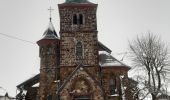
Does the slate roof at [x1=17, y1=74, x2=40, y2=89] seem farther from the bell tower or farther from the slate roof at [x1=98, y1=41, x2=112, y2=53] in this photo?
the slate roof at [x1=98, y1=41, x2=112, y2=53]

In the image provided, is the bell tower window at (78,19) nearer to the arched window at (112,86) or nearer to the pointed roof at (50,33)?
the pointed roof at (50,33)

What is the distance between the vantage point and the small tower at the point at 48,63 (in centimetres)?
3728

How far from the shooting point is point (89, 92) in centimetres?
3622

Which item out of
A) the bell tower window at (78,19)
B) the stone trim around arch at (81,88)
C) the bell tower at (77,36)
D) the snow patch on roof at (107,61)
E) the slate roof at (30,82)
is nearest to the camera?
the stone trim around arch at (81,88)

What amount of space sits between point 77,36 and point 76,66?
149 inches

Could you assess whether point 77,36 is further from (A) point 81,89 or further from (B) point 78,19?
(A) point 81,89

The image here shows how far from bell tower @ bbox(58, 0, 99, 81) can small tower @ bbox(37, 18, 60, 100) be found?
1.30 m

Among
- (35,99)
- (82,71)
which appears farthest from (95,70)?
(35,99)

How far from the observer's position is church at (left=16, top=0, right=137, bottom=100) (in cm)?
3628

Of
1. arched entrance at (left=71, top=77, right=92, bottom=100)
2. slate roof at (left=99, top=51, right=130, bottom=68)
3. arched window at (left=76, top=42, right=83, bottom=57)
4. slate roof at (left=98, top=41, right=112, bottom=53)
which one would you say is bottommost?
arched entrance at (left=71, top=77, right=92, bottom=100)

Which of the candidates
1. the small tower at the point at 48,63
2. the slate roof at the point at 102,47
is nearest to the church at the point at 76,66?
the small tower at the point at 48,63

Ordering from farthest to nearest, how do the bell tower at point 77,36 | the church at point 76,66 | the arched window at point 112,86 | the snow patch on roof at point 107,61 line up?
the snow patch on roof at point 107,61 → the bell tower at point 77,36 → the arched window at point 112,86 → the church at point 76,66

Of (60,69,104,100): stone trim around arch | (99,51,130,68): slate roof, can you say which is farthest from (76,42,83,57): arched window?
(99,51,130,68): slate roof

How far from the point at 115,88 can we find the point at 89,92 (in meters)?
3.34
